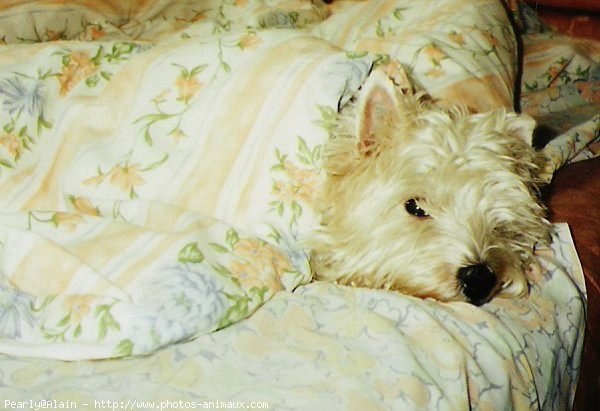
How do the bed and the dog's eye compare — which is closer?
the bed

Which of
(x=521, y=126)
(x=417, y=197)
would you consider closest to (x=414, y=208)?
(x=417, y=197)

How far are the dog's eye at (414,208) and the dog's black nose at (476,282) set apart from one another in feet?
0.56

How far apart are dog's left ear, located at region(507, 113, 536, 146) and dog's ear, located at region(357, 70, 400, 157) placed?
28cm

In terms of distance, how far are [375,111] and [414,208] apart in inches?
9.1

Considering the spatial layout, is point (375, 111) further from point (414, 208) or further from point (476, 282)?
point (476, 282)

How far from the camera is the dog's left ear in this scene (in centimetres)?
150

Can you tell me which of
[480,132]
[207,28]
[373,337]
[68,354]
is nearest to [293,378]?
[373,337]

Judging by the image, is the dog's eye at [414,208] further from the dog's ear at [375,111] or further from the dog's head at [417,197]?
the dog's ear at [375,111]

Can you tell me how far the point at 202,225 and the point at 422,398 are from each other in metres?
0.58

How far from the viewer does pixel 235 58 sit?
1556 millimetres

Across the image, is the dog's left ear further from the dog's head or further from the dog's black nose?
the dog's black nose

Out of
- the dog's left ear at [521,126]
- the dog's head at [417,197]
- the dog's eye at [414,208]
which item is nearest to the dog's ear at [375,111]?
the dog's head at [417,197]

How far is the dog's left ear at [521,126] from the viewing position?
1.50 metres

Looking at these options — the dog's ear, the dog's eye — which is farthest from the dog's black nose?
the dog's ear
